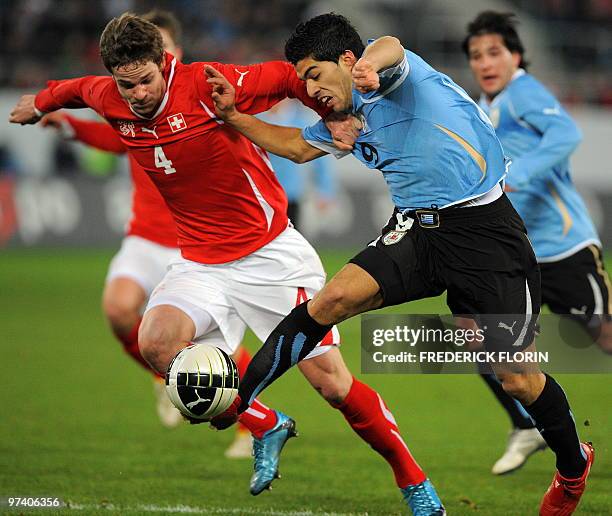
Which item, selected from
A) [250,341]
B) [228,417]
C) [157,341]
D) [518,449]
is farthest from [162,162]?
[250,341]

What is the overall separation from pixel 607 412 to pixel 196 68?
12.9 feet

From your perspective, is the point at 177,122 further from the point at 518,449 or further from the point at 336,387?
the point at 518,449

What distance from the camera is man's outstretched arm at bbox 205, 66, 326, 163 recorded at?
5.34m

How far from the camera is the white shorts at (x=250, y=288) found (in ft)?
18.8

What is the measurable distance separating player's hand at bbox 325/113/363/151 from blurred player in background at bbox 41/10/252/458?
240 centimetres

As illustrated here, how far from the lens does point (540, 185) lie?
22.9 ft

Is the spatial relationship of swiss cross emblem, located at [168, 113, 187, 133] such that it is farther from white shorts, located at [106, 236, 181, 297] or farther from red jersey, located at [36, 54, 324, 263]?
white shorts, located at [106, 236, 181, 297]

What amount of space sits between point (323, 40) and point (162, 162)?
1.10 m

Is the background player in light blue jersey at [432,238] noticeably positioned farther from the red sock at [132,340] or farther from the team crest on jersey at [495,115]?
the red sock at [132,340]

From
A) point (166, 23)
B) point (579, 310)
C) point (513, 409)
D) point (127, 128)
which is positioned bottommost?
point (513, 409)

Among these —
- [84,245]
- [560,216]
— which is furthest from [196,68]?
[84,245]

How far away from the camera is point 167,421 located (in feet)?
26.1

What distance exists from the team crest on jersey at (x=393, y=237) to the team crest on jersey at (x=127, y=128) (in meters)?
1.43

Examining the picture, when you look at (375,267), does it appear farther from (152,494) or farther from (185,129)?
(152,494)
